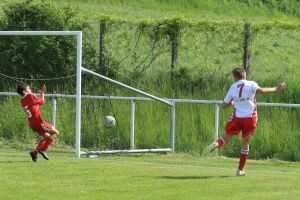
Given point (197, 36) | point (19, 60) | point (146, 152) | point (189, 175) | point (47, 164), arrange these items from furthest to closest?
1. point (197, 36)
2. point (19, 60)
3. point (146, 152)
4. point (47, 164)
5. point (189, 175)

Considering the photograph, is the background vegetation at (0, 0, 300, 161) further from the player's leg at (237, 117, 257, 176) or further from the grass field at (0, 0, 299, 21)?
the grass field at (0, 0, 299, 21)

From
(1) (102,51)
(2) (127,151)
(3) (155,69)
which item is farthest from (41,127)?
(3) (155,69)

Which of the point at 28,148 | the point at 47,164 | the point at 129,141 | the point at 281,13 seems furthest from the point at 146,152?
the point at 281,13

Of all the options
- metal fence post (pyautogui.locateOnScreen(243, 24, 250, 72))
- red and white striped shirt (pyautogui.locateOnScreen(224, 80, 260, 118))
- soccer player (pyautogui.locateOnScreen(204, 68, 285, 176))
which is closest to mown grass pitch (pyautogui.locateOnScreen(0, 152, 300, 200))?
soccer player (pyautogui.locateOnScreen(204, 68, 285, 176))

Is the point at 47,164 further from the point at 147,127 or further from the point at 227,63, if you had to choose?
the point at 227,63

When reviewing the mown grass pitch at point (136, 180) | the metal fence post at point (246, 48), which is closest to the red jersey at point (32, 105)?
the mown grass pitch at point (136, 180)

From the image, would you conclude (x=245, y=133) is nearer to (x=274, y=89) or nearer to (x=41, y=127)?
(x=274, y=89)

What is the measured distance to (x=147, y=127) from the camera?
2398cm

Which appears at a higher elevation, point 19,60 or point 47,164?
point 19,60

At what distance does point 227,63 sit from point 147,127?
15.2ft

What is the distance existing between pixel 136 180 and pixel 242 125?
2392 mm

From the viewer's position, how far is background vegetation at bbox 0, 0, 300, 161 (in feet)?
76.4

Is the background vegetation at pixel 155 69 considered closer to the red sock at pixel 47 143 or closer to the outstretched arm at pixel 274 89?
the red sock at pixel 47 143

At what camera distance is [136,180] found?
1528 centimetres
